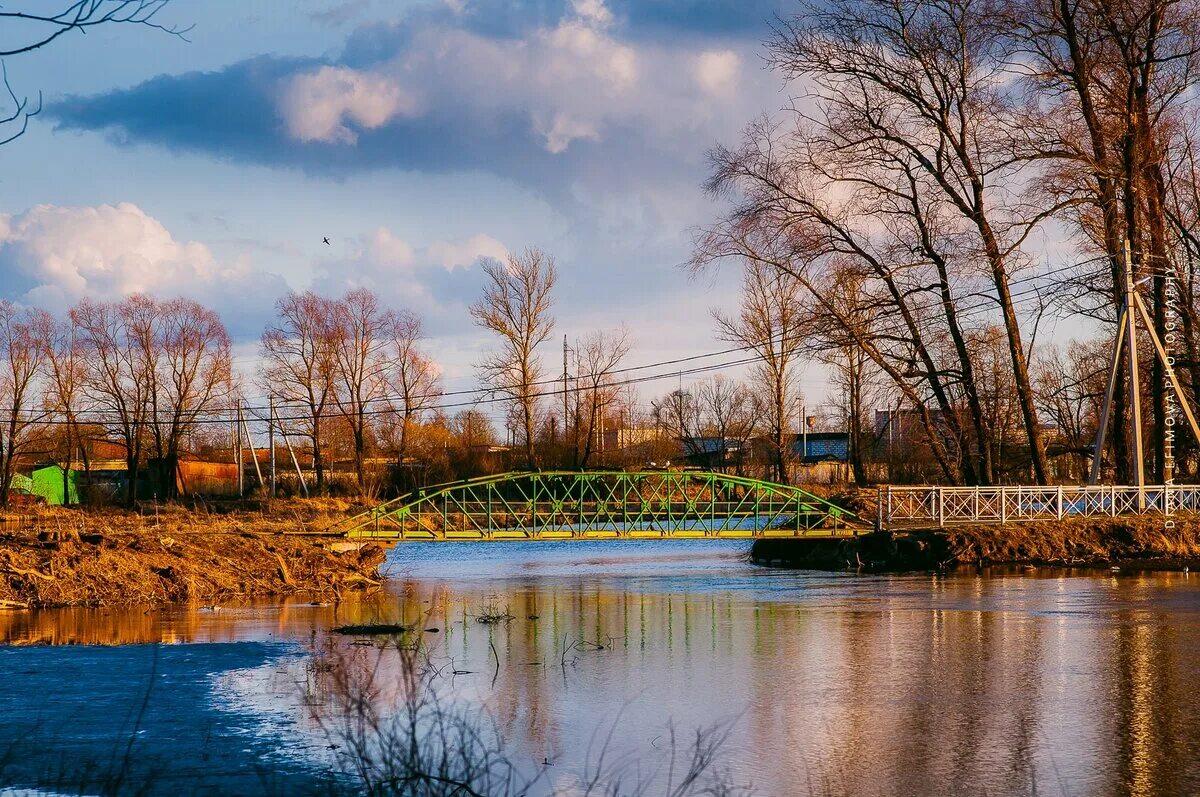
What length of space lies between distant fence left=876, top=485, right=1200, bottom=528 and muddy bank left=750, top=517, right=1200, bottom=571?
776 millimetres

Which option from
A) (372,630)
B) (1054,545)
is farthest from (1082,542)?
(372,630)

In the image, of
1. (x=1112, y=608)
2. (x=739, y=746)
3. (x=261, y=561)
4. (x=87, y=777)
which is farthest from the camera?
(x=261, y=561)

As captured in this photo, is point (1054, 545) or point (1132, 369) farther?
point (1132, 369)

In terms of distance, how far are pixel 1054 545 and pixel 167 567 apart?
22393 millimetres

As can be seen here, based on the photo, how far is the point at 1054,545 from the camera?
33625 millimetres

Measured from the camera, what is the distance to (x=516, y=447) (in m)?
74.0

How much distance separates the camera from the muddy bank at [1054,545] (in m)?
33.3

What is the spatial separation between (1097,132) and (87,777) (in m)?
33.6

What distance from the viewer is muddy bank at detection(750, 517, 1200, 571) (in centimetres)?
3331

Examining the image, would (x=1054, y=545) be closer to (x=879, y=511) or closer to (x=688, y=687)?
(x=879, y=511)

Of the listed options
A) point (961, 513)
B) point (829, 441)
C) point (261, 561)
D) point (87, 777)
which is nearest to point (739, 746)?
point (87, 777)

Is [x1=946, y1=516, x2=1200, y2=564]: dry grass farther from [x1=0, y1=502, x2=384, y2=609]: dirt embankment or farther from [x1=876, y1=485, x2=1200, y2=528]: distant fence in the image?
[x1=0, y1=502, x2=384, y2=609]: dirt embankment

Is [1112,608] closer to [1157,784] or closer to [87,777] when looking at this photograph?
[1157,784]

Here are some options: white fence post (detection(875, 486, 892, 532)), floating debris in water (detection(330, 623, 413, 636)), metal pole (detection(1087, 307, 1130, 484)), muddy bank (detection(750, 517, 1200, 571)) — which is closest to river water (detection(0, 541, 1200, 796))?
floating debris in water (detection(330, 623, 413, 636))
